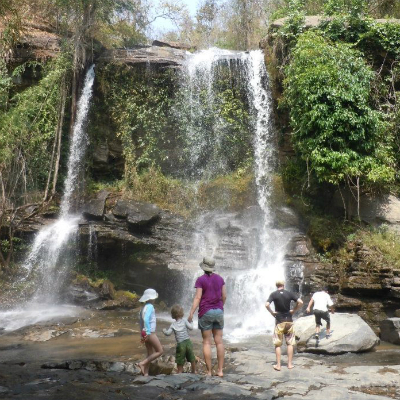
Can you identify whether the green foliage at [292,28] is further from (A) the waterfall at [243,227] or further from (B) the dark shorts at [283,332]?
(B) the dark shorts at [283,332]

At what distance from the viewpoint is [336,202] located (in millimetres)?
15828

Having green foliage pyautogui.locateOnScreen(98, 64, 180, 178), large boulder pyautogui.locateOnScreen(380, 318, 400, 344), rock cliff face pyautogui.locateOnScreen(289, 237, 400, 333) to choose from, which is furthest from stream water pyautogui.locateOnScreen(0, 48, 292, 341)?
large boulder pyautogui.locateOnScreen(380, 318, 400, 344)

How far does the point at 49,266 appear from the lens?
51.0 feet

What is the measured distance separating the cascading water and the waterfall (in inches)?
155

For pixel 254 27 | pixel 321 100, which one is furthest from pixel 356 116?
pixel 254 27

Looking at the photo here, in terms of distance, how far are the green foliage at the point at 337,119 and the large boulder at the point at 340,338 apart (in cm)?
533

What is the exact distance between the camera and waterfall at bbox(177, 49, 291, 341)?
13.7 m

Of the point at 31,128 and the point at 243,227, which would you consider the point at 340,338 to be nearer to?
the point at 243,227

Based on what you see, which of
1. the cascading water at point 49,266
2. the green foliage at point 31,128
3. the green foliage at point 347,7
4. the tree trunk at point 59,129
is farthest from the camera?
the tree trunk at point 59,129

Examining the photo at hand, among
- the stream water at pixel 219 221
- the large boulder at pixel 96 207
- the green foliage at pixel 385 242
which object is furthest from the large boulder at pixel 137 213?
the green foliage at pixel 385 242

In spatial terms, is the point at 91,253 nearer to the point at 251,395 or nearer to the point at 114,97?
the point at 114,97

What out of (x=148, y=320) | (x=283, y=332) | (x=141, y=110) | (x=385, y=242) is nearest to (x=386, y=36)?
(x=385, y=242)

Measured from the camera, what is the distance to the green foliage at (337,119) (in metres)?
14.4

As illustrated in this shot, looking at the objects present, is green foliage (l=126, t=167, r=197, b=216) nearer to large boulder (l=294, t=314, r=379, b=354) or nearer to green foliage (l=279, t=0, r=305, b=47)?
green foliage (l=279, t=0, r=305, b=47)
